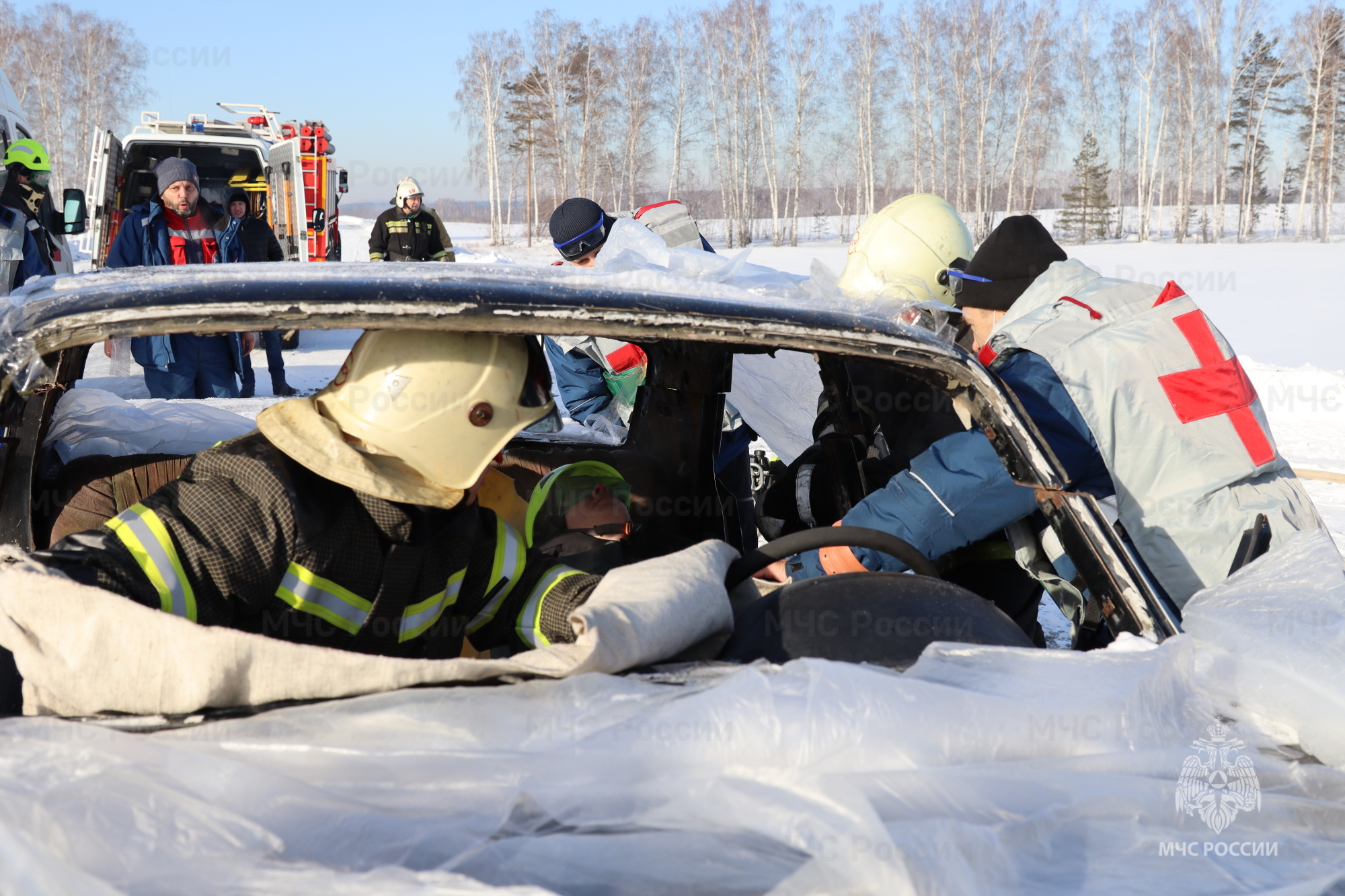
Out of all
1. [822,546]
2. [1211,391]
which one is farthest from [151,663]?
[1211,391]

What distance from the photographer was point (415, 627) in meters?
1.69

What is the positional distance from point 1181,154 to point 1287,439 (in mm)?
39803

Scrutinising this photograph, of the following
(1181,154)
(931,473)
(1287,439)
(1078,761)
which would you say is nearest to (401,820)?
(1078,761)

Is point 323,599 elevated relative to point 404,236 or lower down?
lower down

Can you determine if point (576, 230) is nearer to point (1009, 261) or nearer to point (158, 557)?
point (1009, 261)

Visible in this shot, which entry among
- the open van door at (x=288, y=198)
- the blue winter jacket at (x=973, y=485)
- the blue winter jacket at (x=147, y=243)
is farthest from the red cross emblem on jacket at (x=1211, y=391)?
the open van door at (x=288, y=198)

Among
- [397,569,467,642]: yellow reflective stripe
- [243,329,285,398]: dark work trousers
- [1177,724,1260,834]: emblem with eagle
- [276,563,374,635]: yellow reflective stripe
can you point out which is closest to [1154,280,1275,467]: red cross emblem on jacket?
[1177,724,1260,834]: emblem with eagle

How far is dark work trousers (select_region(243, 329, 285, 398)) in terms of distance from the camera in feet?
25.9

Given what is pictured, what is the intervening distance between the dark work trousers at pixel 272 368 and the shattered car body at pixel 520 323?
20.4 feet

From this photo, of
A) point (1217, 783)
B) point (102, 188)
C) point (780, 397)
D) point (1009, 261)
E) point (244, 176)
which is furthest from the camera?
point (244, 176)

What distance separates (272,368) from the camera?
8047mm

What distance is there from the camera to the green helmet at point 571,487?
7.99ft

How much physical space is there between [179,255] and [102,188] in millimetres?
3765

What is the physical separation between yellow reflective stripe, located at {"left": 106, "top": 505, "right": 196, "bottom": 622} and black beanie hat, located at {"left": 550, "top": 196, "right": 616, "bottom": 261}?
361 centimetres
